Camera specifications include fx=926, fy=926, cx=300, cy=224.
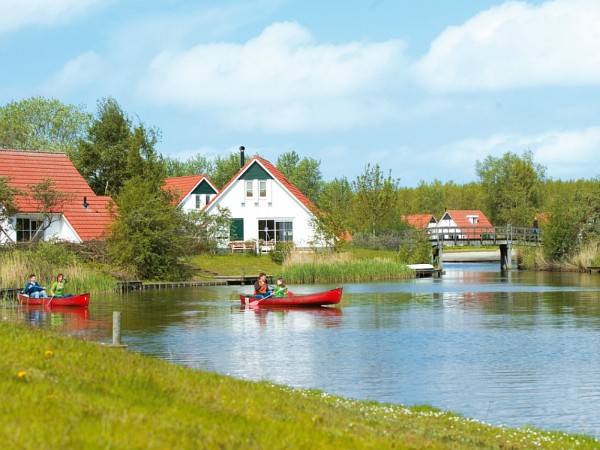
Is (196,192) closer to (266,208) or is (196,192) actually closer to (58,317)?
(266,208)

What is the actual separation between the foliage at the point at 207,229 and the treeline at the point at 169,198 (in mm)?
96

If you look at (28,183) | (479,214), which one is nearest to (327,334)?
(28,183)

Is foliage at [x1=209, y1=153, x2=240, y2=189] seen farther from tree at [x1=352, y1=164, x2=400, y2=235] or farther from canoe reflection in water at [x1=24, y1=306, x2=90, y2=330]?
canoe reflection in water at [x1=24, y1=306, x2=90, y2=330]

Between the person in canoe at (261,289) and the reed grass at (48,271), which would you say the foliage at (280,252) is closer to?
the reed grass at (48,271)

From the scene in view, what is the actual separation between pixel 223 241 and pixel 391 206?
23624 millimetres

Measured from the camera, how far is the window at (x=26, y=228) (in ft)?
182

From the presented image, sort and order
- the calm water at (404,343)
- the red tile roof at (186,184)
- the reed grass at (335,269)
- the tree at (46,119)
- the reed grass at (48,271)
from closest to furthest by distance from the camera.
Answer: the calm water at (404,343)
the reed grass at (48,271)
the reed grass at (335,269)
the red tile roof at (186,184)
the tree at (46,119)

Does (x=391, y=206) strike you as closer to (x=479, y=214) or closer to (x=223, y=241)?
(x=223, y=241)

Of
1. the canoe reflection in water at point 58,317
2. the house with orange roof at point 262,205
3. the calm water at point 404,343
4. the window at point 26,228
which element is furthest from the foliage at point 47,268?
the house with orange roof at point 262,205

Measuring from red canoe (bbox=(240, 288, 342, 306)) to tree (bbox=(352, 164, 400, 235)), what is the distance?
47185 millimetres

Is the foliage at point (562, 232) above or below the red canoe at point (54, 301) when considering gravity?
above

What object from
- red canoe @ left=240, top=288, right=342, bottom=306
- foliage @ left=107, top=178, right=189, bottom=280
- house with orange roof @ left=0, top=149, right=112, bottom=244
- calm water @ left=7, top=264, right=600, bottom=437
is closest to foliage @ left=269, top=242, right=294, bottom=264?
foliage @ left=107, top=178, right=189, bottom=280

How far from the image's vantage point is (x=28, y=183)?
5928 cm

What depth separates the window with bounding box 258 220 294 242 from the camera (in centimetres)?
7206
